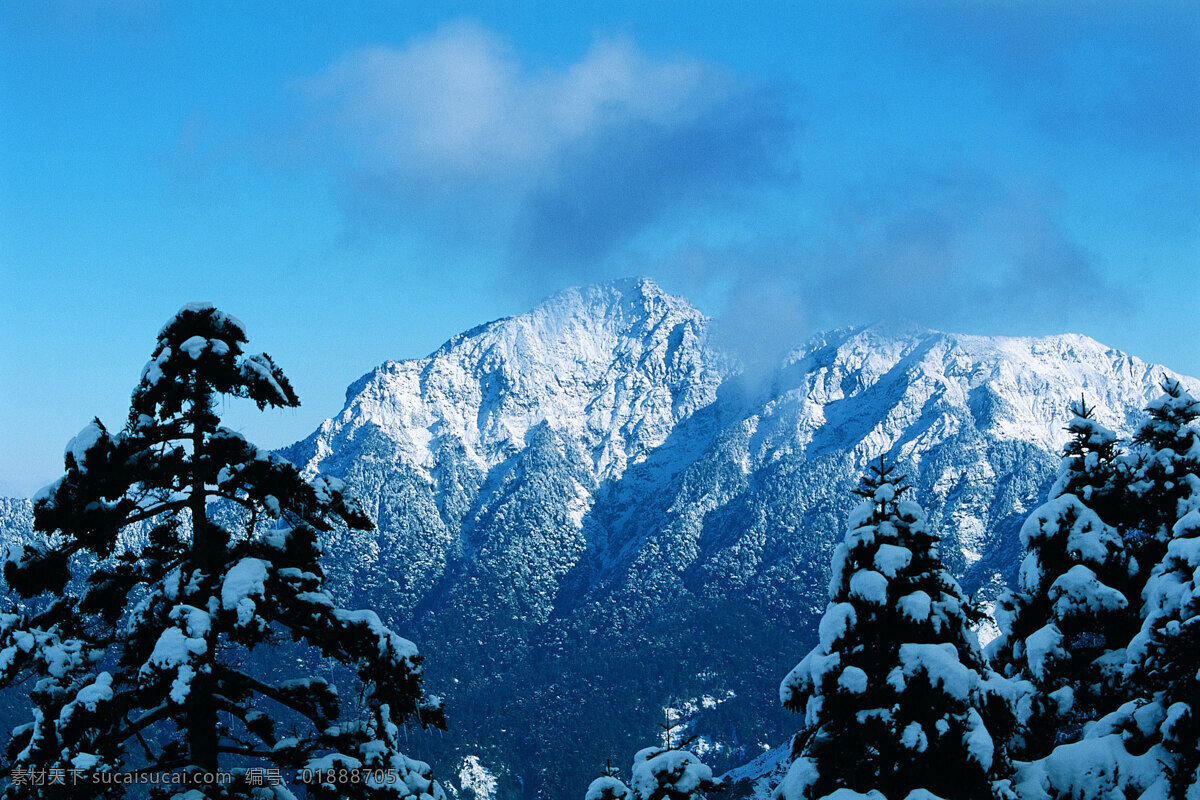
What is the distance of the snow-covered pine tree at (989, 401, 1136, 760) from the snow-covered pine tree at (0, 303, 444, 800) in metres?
14.7

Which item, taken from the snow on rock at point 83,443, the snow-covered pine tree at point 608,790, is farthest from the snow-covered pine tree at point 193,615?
the snow-covered pine tree at point 608,790

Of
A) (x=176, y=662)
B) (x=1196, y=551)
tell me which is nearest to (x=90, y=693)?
(x=176, y=662)

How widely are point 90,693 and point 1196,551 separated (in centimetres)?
1705

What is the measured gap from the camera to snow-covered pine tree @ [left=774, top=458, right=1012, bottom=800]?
17.2 m

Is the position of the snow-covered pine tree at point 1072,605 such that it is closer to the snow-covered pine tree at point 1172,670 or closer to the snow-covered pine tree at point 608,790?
the snow-covered pine tree at point 1172,670

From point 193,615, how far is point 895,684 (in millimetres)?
10881

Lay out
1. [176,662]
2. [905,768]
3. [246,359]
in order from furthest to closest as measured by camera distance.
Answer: [905,768] < [246,359] < [176,662]

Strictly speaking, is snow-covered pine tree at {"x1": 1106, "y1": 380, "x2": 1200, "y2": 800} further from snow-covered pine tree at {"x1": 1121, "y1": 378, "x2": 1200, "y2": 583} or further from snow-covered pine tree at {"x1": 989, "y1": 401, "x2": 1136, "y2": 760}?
snow-covered pine tree at {"x1": 1121, "y1": 378, "x2": 1200, "y2": 583}

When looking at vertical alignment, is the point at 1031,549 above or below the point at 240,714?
above

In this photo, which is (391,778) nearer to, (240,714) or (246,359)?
(240,714)

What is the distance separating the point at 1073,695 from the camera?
23.6m

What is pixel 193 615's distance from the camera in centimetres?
1274

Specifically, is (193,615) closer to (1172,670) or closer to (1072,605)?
(1172,670)

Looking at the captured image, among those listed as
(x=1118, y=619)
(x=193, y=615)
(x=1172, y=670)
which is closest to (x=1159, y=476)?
(x=1118, y=619)
